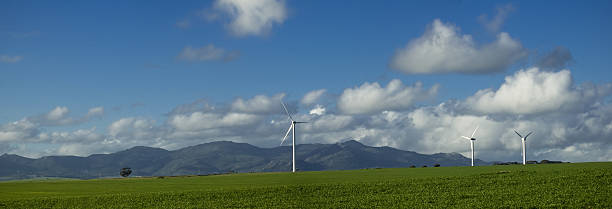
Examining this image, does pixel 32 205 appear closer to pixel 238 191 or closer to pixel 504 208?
→ pixel 238 191

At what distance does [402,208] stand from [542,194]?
57.8 ft

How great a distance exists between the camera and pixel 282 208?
2559 inches

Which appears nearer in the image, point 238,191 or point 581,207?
point 581,207

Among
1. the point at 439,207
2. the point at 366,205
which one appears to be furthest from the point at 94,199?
the point at 439,207

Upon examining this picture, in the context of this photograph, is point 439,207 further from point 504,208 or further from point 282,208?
point 282,208

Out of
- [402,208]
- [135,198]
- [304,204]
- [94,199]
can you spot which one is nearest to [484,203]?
[402,208]

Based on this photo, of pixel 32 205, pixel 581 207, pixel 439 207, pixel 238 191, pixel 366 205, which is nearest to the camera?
pixel 581 207

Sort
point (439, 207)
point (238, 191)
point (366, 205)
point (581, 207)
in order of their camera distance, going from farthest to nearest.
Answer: point (238, 191) < point (366, 205) < point (439, 207) < point (581, 207)

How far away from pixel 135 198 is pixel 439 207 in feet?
136

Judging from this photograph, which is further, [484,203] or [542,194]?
[542,194]

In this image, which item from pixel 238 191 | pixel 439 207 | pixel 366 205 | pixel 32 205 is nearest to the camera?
pixel 439 207

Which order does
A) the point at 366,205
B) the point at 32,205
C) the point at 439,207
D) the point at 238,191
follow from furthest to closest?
the point at 238,191 → the point at 32,205 → the point at 366,205 → the point at 439,207

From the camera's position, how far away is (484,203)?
63750 millimetres

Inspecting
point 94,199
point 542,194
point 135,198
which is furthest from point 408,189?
point 94,199
